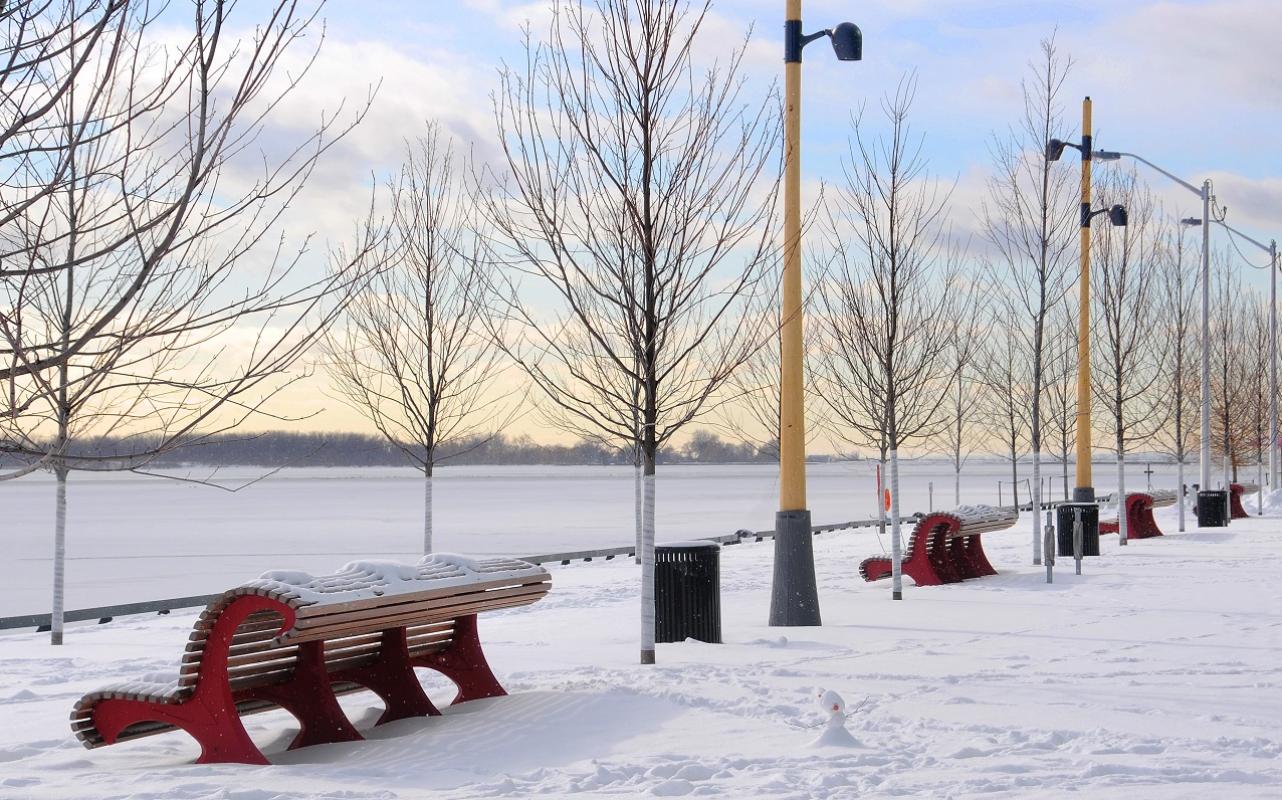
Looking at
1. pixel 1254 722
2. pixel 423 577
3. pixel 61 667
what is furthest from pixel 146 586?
pixel 1254 722

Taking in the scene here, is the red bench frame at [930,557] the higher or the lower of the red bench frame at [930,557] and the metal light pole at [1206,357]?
the lower

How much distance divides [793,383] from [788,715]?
16.8ft

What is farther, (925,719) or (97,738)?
(925,719)

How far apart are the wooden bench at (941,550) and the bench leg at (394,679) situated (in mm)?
9061

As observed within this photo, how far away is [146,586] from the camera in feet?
65.5

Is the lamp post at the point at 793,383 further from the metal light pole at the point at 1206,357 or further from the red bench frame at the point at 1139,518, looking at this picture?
the metal light pole at the point at 1206,357

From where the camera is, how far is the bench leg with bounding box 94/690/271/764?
6723mm

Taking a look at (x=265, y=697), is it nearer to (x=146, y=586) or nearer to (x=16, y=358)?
(x=16, y=358)

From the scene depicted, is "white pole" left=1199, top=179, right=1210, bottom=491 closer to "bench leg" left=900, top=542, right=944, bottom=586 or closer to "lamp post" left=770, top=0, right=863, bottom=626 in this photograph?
"bench leg" left=900, top=542, right=944, bottom=586

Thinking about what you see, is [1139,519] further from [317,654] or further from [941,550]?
[317,654]

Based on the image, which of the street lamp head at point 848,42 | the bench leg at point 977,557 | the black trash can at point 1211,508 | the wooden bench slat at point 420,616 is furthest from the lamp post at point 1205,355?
the wooden bench slat at point 420,616

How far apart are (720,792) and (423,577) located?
8.74ft

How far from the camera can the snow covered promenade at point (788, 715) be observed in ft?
20.1

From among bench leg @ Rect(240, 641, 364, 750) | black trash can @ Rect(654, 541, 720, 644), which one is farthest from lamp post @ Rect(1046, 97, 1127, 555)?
bench leg @ Rect(240, 641, 364, 750)
